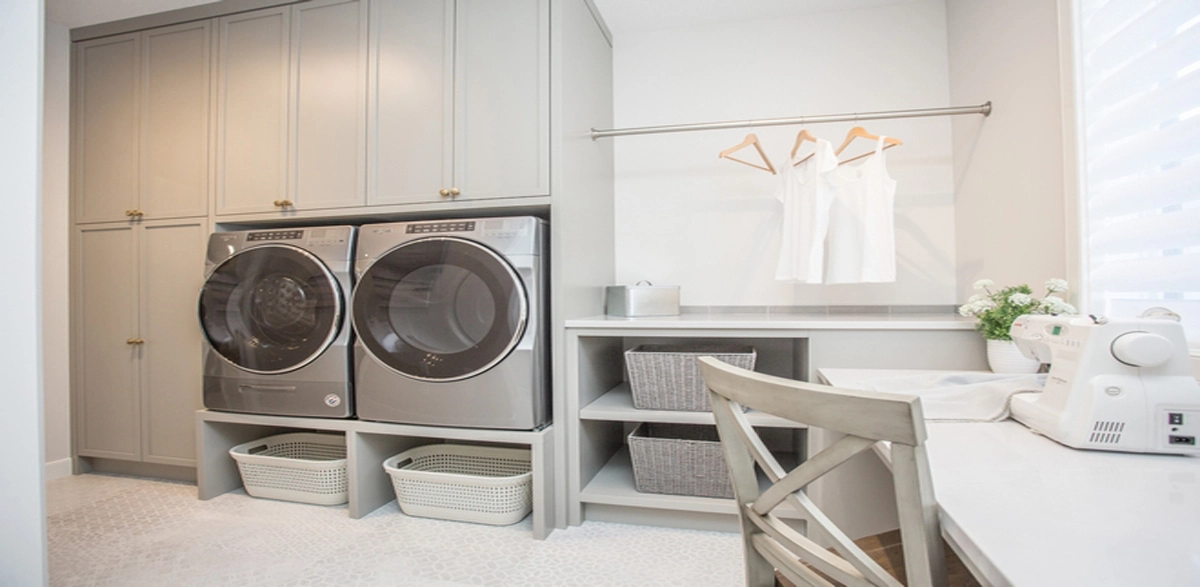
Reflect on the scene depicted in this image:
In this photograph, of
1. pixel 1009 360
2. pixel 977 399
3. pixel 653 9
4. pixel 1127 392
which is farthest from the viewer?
pixel 653 9

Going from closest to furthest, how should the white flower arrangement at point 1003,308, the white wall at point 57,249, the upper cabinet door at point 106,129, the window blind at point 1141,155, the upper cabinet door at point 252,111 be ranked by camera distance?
1. the window blind at point 1141,155
2. the white flower arrangement at point 1003,308
3. the upper cabinet door at point 252,111
4. the upper cabinet door at point 106,129
5. the white wall at point 57,249

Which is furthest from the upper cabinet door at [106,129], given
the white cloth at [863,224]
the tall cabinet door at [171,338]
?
the white cloth at [863,224]

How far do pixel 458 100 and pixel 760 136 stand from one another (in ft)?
4.79

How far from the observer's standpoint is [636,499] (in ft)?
6.35

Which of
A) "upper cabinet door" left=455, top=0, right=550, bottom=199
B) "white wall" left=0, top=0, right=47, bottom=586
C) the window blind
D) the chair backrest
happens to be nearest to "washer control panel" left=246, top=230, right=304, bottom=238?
"upper cabinet door" left=455, top=0, right=550, bottom=199

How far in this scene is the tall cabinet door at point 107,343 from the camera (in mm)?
2455

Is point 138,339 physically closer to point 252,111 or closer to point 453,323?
point 252,111

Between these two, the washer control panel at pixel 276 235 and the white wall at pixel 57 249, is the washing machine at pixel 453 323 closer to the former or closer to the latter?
the washer control panel at pixel 276 235

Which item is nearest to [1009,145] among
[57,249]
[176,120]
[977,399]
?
[977,399]

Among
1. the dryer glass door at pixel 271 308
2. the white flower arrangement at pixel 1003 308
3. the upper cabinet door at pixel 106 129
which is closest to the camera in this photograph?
the white flower arrangement at pixel 1003 308

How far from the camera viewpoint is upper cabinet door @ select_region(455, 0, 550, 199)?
1.94 m

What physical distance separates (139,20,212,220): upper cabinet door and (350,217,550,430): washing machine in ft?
3.33

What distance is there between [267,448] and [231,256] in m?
0.97

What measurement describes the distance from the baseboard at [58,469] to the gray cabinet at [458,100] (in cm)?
219
